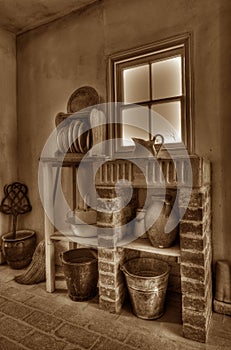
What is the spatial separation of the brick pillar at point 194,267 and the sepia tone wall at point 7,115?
2.45m

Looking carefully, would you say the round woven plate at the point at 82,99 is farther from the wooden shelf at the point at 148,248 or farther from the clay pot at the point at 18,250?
the clay pot at the point at 18,250

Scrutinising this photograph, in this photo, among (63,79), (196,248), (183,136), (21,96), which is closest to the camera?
(196,248)

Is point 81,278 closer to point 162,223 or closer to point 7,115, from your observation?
point 162,223

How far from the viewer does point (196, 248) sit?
69.7 inches

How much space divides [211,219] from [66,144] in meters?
1.56

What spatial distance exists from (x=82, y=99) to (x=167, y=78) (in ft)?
3.18

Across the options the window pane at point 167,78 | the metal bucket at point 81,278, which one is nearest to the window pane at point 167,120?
the window pane at point 167,78

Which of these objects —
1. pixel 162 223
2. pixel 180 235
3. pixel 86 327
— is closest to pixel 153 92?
pixel 162 223

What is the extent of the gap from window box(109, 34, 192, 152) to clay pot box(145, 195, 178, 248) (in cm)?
60

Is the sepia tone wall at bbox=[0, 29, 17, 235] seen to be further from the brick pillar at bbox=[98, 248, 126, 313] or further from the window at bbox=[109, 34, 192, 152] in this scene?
the brick pillar at bbox=[98, 248, 126, 313]

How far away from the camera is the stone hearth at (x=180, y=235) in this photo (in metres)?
A: 1.76

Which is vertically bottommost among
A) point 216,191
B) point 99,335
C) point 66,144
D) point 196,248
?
point 99,335

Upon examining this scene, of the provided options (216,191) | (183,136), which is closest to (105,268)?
(216,191)

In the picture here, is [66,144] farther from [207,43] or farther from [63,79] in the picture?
[207,43]
